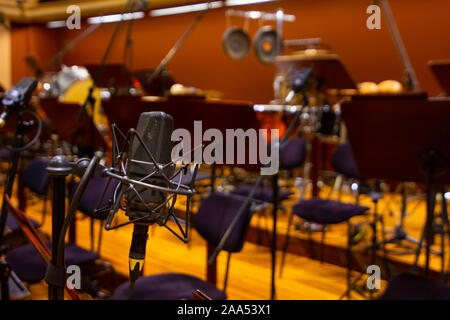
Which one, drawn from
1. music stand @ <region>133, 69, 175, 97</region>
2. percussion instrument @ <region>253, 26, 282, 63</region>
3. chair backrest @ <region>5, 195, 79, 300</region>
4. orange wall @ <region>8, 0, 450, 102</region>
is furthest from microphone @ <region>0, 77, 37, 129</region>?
percussion instrument @ <region>253, 26, 282, 63</region>

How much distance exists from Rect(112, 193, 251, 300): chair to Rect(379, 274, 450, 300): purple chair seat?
0.64 m

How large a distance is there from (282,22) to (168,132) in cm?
682

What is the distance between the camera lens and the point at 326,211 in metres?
3.10

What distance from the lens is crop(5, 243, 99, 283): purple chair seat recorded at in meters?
1.90

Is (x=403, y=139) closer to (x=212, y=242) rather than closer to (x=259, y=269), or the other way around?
(x=212, y=242)

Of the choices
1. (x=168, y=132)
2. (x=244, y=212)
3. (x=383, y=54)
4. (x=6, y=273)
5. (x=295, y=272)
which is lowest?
(x=295, y=272)

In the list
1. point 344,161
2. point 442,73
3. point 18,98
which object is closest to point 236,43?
point 344,161

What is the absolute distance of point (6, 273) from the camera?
7.30ft

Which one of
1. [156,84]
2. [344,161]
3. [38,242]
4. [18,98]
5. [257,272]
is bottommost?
[257,272]

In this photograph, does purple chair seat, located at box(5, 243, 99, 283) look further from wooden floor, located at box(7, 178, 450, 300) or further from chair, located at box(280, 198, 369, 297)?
chair, located at box(280, 198, 369, 297)

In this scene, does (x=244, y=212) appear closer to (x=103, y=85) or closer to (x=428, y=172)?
(x=428, y=172)

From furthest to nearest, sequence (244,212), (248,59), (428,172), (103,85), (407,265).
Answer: (248,59)
(103,85)
(407,265)
(244,212)
(428,172)

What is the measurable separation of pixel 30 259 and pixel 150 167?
5.39ft

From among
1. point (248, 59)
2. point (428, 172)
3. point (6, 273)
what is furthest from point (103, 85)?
point (248, 59)
